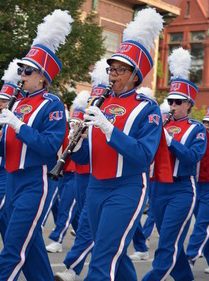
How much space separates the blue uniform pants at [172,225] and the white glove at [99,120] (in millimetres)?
2010

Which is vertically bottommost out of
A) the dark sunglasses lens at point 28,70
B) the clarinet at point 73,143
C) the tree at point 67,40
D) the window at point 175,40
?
the clarinet at point 73,143

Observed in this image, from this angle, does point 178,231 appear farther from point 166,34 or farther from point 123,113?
point 166,34

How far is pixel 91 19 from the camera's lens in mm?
17953

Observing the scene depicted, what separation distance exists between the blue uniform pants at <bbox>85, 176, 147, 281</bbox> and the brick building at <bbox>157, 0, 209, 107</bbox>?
37.9 m

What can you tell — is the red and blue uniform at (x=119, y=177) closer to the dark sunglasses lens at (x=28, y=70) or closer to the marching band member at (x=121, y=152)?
the marching band member at (x=121, y=152)

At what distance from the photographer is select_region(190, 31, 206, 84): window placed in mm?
43812

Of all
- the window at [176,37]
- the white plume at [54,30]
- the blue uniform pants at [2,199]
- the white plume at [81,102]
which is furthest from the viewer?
the window at [176,37]

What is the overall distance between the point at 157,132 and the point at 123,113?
11.4 inches

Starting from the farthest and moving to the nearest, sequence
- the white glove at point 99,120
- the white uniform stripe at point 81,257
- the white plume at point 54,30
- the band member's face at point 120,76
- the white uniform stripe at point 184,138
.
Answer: the white uniform stripe at point 81,257 < the white uniform stripe at point 184,138 < the white plume at point 54,30 < the band member's face at point 120,76 < the white glove at point 99,120

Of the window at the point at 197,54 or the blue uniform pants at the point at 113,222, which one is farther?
the window at the point at 197,54

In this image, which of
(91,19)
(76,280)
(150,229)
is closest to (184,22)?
(91,19)

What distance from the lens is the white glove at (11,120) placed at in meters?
5.51

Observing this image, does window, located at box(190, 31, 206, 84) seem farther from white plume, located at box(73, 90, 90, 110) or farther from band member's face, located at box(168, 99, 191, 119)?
band member's face, located at box(168, 99, 191, 119)

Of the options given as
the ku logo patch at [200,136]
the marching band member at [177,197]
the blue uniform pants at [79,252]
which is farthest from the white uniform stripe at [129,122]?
the blue uniform pants at [79,252]
